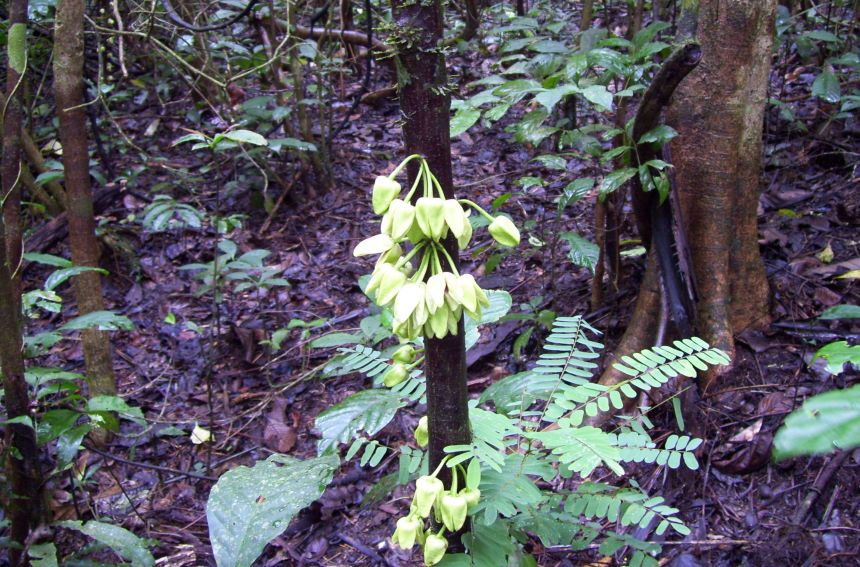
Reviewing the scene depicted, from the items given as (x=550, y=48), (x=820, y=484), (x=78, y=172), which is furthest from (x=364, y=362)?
(x=550, y=48)

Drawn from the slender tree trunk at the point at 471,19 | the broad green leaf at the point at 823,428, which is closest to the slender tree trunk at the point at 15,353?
the broad green leaf at the point at 823,428

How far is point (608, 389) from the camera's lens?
5.12 feet

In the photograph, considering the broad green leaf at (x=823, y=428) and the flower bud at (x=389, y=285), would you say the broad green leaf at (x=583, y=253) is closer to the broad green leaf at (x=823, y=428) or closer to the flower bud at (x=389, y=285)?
the flower bud at (x=389, y=285)

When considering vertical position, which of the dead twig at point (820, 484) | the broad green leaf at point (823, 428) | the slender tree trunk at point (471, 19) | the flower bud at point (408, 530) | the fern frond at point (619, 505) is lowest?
the dead twig at point (820, 484)

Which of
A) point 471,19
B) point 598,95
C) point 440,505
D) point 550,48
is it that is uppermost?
point 471,19

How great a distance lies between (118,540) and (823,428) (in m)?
2.27

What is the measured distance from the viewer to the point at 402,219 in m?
1.09

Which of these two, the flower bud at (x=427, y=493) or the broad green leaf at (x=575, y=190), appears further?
the broad green leaf at (x=575, y=190)

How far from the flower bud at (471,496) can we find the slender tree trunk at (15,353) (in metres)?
1.56

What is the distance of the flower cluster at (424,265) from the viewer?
1.08 m

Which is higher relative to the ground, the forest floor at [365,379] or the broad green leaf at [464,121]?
the broad green leaf at [464,121]

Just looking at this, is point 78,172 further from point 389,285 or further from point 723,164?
point 723,164

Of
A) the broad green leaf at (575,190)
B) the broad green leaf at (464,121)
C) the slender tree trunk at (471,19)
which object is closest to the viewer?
the broad green leaf at (464,121)

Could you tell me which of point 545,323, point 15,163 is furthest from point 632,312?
point 15,163
